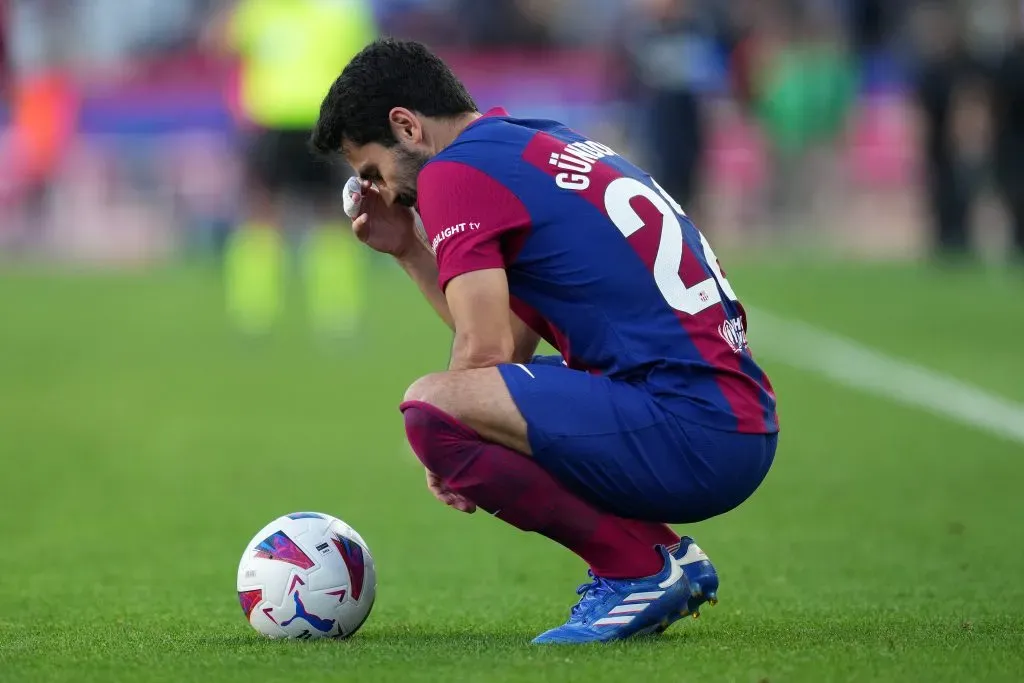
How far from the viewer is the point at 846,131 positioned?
20.7 m

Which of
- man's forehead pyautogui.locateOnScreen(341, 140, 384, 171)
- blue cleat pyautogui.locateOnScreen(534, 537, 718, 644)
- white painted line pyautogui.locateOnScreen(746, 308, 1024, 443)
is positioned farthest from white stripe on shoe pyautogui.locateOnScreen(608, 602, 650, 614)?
white painted line pyautogui.locateOnScreen(746, 308, 1024, 443)

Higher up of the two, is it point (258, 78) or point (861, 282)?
point (258, 78)

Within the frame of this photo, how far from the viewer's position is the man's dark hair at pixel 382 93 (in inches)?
179

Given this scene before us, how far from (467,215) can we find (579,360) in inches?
18.7

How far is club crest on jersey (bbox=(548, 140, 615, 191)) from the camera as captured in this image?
4.46 metres

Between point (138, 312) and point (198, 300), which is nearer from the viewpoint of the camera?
point (138, 312)

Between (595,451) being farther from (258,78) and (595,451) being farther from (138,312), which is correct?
(138,312)

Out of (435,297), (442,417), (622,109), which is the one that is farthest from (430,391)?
(622,109)

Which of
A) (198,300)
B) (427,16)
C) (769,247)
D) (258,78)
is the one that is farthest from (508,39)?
(258,78)

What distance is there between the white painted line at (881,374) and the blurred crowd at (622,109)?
465 cm

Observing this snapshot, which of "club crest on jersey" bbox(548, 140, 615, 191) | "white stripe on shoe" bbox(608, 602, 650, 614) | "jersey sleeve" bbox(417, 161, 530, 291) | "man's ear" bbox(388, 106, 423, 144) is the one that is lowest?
"white stripe on shoe" bbox(608, 602, 650, 614)

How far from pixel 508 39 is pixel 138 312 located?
24.5ft

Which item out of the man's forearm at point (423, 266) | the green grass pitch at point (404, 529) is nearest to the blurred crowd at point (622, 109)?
the green grass pitch at point (404, 529)

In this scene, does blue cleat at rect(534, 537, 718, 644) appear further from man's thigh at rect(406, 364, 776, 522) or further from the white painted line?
the white painted line
